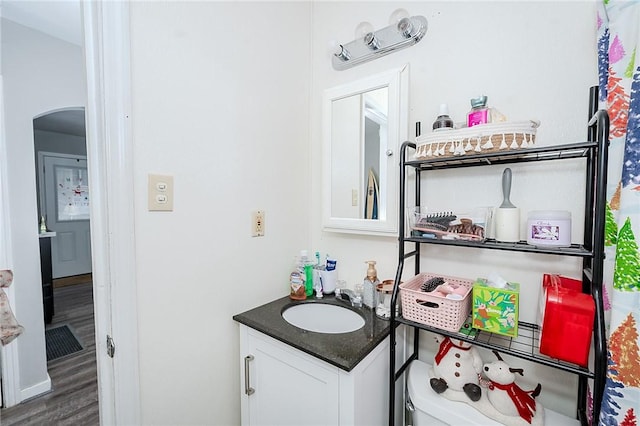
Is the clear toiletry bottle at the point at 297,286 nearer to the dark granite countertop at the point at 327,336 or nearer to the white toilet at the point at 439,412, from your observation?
the dark granite countertop at the point at 327,336

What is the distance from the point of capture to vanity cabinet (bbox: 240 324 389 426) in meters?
0.84

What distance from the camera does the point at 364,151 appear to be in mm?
1229

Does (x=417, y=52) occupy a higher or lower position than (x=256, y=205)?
higher

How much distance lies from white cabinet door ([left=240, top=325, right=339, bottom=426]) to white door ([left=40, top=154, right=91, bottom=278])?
4.31m

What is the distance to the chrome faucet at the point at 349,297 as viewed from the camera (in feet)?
4.01

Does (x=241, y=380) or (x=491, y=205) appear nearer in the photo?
(x=491, y=205)

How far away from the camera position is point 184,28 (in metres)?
0.96

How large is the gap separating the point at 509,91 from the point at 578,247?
0.57 metres

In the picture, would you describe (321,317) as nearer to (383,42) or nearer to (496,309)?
(496,309)

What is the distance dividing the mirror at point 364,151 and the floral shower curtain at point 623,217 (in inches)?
22.5

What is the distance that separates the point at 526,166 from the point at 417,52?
0.64 metres

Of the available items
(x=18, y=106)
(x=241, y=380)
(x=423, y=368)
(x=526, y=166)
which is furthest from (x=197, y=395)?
(x=18, y=106)

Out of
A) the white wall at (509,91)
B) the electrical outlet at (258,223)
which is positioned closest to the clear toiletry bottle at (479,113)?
the white wall at (509,91)

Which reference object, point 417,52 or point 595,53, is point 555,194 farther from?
point 417,52
